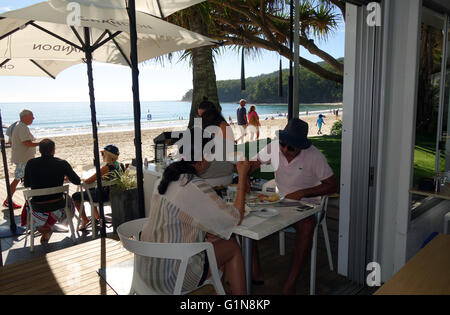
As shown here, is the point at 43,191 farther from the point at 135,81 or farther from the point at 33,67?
the point at 33,67

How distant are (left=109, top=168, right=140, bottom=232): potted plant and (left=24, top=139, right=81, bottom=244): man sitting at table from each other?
0.43m

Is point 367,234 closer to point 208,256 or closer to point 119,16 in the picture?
point 208,256

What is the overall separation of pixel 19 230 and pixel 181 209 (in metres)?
3.55

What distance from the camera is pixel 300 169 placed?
284cm

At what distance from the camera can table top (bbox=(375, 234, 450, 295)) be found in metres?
1.20

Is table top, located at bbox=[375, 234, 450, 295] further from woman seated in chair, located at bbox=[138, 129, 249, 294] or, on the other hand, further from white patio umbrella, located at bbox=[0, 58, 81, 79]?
white patio umbrella, located at bbox=[0, 58, 81, 79]

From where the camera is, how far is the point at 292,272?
2.55 meters

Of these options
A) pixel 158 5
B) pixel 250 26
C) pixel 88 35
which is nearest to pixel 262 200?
pixel 88 35

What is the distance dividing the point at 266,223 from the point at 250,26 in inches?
347

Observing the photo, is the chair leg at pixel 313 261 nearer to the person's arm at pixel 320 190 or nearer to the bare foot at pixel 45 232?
the person's arm at pixel 320 190

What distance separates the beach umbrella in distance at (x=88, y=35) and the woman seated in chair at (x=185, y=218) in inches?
65.6

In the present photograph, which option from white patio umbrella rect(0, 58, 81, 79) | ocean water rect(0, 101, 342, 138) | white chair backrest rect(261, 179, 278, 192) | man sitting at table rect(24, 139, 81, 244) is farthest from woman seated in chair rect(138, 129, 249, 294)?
ocean water rect(0, 101, 342, 138)

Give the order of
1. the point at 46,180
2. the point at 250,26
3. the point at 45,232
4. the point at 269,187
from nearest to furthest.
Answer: the point at 269,187 < the point at 46,180 < the point at 45,232 < the point at 250,26
